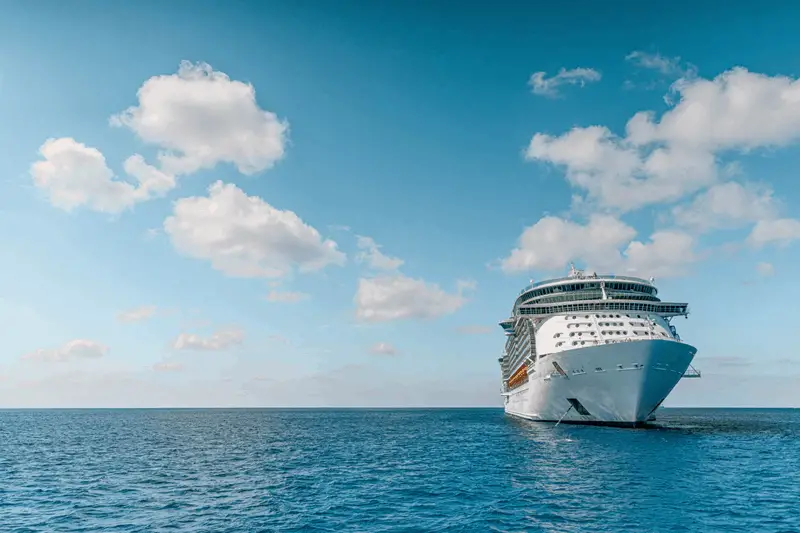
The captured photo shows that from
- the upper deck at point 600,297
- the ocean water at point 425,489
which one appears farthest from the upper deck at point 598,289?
the ocean water at point 425,489

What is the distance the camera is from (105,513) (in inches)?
1127

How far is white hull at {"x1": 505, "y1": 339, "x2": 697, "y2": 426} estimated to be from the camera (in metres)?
55.4

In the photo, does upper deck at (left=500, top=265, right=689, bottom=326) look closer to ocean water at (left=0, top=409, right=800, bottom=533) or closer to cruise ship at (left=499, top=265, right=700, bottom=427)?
cruise ship at (left=499, top=265, right=700, bottom=427)

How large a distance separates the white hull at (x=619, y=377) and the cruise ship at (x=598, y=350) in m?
0.10

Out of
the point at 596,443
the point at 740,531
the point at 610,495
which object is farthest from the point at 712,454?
the point at 740,531

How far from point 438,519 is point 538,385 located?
168 feet

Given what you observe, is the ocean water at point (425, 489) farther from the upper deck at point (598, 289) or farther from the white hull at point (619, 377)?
the upper deck at point (598, 289)

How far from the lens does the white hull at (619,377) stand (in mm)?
55406

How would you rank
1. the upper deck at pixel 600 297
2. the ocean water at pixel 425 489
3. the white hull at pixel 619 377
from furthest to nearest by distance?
the upper deck at pixel 600 297
the white hull at pixel 619 377
the ocean water at pixel 425 489

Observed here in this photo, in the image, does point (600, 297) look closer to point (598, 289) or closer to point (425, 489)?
point (598, 289)

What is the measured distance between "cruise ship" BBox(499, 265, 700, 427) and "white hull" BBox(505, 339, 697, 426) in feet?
0.34

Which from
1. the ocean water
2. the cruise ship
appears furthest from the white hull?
the ocean water

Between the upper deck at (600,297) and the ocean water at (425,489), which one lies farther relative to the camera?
the upper deck at (600,297)

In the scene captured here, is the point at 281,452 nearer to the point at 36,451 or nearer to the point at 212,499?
the point at 212,499
